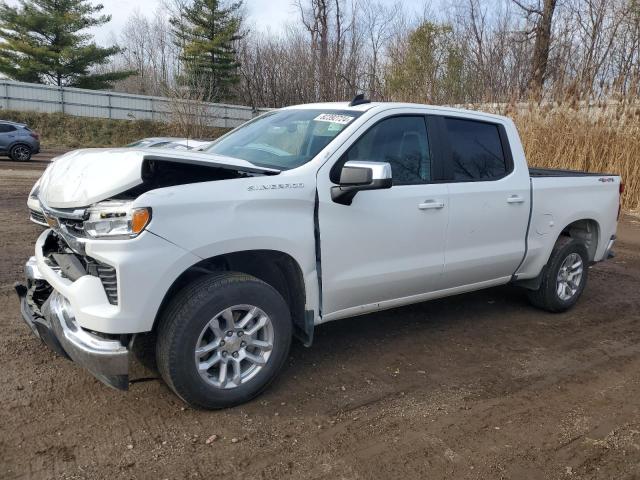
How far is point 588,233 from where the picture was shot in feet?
19.9

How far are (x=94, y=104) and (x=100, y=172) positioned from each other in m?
36.4

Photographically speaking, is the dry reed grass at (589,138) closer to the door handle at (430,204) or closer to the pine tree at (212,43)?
the door handle at (430,204)

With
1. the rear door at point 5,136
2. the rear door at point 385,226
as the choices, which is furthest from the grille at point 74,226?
the rear door at point 5,136

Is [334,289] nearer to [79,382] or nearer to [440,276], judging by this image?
[440,276]

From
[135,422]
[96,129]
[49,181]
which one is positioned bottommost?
[135,422]

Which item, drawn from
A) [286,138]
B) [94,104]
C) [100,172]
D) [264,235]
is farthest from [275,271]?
[94,104]

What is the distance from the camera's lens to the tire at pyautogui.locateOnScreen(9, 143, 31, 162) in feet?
70.1

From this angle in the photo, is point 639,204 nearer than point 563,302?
No

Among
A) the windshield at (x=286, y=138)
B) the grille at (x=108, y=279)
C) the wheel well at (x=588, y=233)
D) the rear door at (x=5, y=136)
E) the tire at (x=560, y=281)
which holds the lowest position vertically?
the tire at (x=560, y=281)

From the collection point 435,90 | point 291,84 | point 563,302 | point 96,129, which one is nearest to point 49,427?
point 563,302

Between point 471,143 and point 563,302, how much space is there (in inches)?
81.2

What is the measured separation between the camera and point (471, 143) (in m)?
4.92

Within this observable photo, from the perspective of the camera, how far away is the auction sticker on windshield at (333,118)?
4201 mm

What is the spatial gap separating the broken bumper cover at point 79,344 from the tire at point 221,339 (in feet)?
0.84
